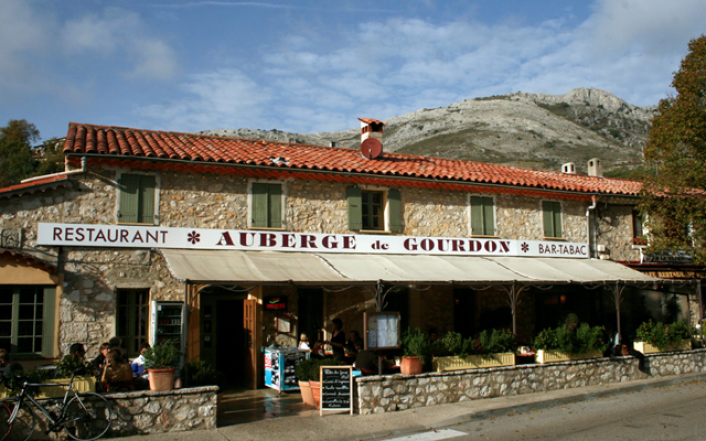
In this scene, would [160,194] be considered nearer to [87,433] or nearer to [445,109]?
[87,433]

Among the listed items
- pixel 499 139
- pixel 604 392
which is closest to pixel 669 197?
pixel 604 392

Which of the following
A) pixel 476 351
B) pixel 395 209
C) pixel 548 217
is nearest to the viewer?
pixel 476 351

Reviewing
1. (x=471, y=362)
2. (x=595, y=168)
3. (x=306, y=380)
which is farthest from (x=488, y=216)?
(x=595, y=168)

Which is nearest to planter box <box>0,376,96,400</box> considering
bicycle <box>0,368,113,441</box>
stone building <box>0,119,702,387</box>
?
bicycle <box>0,368,113,441</box>

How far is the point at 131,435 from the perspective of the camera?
8.42 m

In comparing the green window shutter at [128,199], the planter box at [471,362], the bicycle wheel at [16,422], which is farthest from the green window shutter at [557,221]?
the bicycle wheel at [16,422]

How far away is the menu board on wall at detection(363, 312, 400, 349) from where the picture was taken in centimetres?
1070

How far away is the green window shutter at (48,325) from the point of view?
11312 mm

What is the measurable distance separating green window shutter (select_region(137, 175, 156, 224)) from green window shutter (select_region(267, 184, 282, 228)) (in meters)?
2.65

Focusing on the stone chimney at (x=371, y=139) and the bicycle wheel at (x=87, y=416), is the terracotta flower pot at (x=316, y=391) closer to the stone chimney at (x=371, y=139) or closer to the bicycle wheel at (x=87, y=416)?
the bicycle wheel at (x=87, y=416)

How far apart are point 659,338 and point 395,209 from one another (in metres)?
7.53

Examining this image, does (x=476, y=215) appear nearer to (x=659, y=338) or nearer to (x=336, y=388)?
(x=659, y=338)

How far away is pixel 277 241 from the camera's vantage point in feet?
43.6

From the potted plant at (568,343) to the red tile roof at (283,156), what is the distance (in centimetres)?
459
